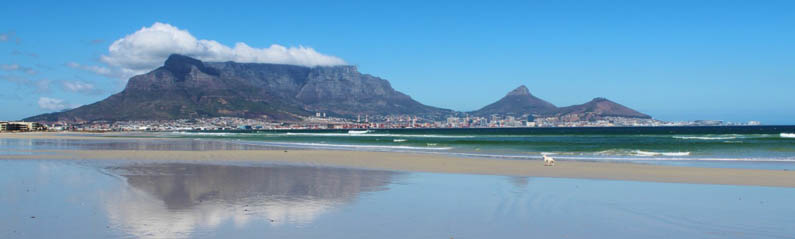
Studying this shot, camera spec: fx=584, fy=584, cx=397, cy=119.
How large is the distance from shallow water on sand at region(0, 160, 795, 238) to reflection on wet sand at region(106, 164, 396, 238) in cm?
3

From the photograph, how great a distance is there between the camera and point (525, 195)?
13.2m

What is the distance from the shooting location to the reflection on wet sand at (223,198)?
30.1ft

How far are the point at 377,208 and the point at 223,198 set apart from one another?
11.1ft

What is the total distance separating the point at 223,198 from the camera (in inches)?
476

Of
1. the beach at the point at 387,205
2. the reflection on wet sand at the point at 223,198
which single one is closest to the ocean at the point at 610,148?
the beach at the point at 387,205

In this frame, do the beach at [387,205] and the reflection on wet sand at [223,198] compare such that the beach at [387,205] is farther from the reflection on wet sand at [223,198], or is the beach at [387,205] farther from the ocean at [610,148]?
the ocean at [610,148]

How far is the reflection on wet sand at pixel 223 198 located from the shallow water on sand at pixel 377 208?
28 millimetres

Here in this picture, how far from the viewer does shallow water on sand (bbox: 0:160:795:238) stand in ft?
28.5

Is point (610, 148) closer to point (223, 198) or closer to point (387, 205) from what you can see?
point (387, 205)

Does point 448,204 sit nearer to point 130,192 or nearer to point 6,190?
point 130,192

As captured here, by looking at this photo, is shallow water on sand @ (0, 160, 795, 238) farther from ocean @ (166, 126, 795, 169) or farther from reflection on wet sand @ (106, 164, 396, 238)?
ocean @ (166, 126, 795, 169)

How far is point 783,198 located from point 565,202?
521cm

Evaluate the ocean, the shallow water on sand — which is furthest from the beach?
the ocean

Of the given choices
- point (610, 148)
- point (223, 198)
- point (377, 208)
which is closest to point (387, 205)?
point (377, 208)
